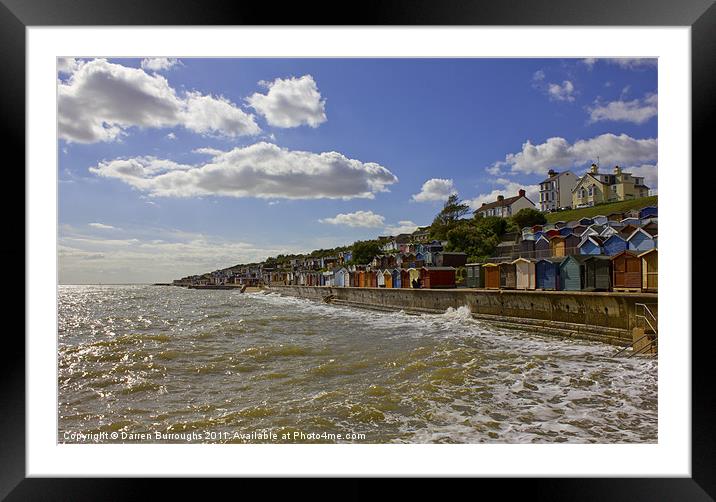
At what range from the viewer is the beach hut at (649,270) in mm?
9445

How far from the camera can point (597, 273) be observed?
11.3 meters

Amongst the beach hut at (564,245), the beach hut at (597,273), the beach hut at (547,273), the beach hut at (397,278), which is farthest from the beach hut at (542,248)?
the beach hut at (397,278)

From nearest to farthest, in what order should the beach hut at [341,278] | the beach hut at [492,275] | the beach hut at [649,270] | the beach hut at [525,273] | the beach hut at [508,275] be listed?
the beach hut at [649,270], the beach hut at [525,273], the beach hut at [508,275], the beach hut at [492,275], the beach hut at [341,278]

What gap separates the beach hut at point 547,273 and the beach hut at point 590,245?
82cm

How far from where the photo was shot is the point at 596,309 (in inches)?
397

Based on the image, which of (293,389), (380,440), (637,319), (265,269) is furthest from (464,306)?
(265,269)

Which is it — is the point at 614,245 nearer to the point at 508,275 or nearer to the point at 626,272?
the point at 626,272

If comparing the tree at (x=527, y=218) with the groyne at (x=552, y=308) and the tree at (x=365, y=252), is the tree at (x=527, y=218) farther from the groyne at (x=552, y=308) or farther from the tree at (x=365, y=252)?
the tree at (x=365, y=252)

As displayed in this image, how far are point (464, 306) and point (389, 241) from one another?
18812 mm

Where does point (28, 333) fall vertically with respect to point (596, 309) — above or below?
above

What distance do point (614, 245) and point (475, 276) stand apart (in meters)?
6.57

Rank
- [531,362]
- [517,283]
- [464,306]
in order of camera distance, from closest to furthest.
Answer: [531,362], [517,283], [464,306]
